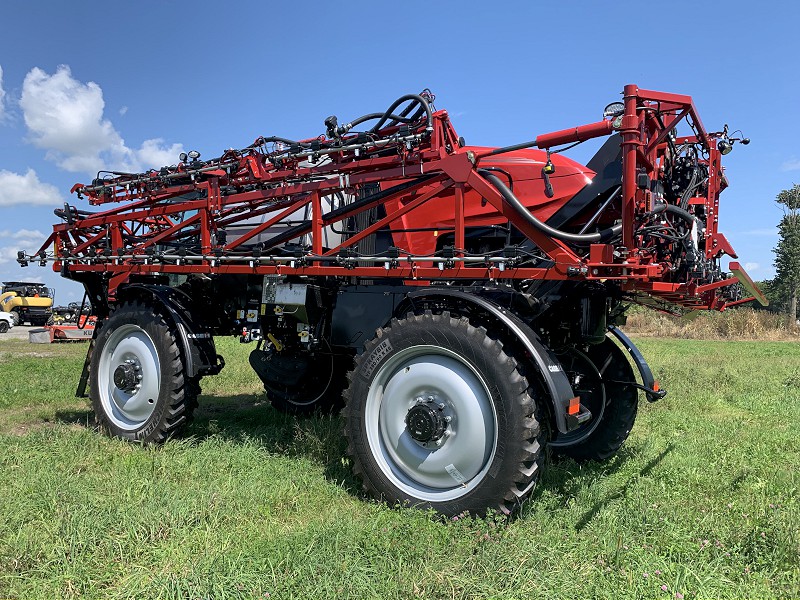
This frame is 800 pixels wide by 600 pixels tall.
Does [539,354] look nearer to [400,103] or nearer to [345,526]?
[345,526]

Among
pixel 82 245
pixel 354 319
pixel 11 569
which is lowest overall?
pixel 11 569

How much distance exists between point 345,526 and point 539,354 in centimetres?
157

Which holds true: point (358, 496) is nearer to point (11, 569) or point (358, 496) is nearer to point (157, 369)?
point (11, 569)

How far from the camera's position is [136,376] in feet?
18.6

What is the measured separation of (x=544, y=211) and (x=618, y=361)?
150cm

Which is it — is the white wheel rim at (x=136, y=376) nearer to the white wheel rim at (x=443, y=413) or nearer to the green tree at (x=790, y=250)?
the white wheel rim at (x=443, y=413)

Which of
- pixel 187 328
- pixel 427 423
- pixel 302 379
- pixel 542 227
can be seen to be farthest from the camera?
pixel 302 379

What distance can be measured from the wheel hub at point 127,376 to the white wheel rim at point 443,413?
281 cm

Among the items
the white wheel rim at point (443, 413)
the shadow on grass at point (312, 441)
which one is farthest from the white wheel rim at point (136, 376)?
the white wheel rim at point (443, 413)

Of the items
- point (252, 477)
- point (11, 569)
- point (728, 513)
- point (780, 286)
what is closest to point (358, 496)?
point (252, 477)

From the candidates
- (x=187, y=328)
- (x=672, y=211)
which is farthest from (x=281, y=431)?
(x=672, y=211)

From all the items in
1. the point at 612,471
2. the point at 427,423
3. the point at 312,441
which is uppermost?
the point at 427,423

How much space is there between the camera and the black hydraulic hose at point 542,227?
3900mm

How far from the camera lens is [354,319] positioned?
4.79 metres
